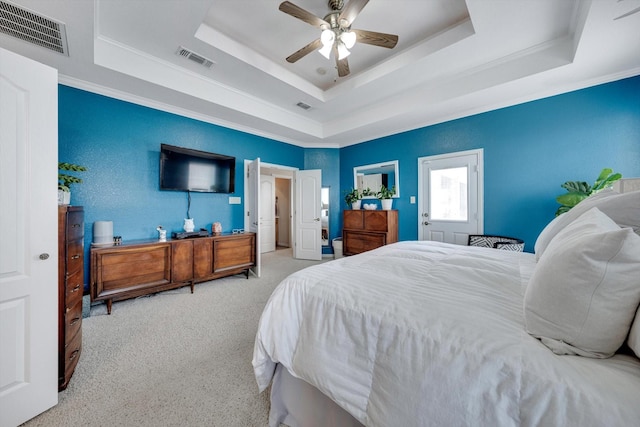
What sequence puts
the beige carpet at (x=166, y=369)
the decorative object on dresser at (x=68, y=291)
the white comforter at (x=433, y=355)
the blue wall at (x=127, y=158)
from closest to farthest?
1. the white comforter at (x=433, y=355)
2. the beige carpet at (x=166, y=369)
3. the decorative object on dresser at (x=68, y=291)
4. the blue wall at (x=127, y=158)

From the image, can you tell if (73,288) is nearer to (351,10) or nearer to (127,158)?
(127,158)

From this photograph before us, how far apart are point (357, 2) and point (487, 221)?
11.0 feet

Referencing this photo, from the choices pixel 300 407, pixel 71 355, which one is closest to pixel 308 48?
pixel 300 407

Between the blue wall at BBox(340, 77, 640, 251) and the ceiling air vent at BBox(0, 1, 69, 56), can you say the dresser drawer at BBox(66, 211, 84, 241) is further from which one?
the blue wall at BBox(340, 77, 640, 251)

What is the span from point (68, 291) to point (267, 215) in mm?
4899

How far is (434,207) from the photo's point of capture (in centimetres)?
415

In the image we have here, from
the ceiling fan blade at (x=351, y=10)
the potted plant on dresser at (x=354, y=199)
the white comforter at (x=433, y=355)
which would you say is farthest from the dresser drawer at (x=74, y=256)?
the potted plant on dresser at (x=354, y=199)

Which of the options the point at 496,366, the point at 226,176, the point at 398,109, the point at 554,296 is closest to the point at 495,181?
the point at 398,109

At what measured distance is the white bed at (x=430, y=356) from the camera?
588 mm

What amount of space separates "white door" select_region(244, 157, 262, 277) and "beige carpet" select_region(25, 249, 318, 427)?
1210 mm

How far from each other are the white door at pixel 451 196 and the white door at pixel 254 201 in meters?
2.91

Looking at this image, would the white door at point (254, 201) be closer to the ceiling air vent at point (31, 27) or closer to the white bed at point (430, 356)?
the ceiling air vent at point (31, 27)

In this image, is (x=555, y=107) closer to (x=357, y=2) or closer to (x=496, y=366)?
(x=357, y=2)

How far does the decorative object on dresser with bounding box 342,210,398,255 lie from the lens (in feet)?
14.3
